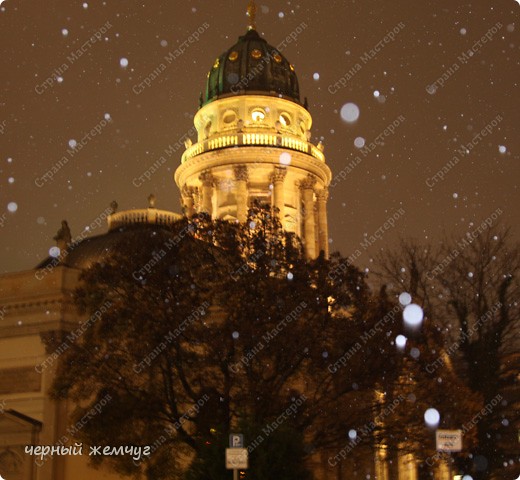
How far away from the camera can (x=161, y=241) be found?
97.7ft

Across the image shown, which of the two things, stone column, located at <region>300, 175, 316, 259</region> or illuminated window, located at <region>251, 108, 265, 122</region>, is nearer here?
stone column, located at <region>300, 175, 316, 259</region>

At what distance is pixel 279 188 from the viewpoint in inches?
2344

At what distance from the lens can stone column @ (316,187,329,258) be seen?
62906 mm

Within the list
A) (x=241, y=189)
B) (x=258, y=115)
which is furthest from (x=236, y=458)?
(x=258, y=115)

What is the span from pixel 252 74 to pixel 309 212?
10409 mm

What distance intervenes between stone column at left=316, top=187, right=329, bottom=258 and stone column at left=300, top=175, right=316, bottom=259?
0.72 meters

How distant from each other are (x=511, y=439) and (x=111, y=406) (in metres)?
23.6

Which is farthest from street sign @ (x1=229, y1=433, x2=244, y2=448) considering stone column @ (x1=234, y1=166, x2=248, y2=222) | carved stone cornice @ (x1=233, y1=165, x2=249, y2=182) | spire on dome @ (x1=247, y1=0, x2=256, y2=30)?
spire on dome @ (x1=247, y1=0, x2=256, y2=30)

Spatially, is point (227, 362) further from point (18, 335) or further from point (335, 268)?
point (18, 335)

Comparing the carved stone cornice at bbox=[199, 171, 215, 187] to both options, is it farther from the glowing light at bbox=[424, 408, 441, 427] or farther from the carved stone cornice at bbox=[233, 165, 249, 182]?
the glowing light at bbox=[424, 408, 441, 427]

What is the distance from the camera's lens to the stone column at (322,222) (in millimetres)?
62906

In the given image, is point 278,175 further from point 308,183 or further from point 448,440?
point 448,440

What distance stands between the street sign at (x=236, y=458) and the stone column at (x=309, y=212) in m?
42.5

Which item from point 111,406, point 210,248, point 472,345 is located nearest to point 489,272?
point 472,345
